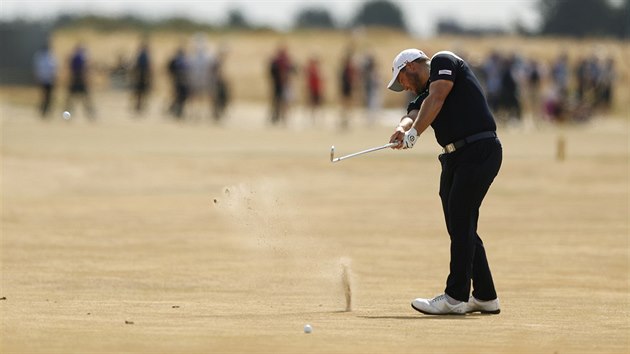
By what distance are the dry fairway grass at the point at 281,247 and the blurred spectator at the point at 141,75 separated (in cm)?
837

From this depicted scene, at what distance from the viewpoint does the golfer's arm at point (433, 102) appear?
39.4 feet

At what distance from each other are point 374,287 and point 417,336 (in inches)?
145

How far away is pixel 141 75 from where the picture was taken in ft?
151

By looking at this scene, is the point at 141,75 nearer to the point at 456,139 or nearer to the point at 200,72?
the point at 200,72

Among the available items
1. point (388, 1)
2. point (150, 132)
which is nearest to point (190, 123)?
point (150, 132)

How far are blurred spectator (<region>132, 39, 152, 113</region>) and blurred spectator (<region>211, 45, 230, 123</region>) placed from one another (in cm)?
201

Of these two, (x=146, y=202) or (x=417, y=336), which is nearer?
(x=417, y=336)

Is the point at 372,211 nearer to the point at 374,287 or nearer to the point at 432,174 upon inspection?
the point at 432,174

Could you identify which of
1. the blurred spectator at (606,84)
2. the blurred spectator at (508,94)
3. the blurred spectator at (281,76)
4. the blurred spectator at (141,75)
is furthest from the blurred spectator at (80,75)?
the blurred spectator at (606,84)

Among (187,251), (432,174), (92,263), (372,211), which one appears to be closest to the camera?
(92,263)

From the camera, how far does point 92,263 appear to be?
1653 cm

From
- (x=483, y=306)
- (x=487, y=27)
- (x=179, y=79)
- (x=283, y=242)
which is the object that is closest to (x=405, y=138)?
(x=483, y=306)

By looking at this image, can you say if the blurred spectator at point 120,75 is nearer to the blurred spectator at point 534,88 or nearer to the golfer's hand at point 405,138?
the blurred spectator at point 534,88

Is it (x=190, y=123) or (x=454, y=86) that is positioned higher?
(x=454, y=86)
